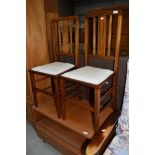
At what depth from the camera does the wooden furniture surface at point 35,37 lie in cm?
153

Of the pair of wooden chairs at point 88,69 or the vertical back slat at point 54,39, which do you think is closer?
the pair of wooden chairs at point 88,69

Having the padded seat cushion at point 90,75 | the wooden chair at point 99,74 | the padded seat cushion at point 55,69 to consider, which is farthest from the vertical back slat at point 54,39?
the padded seat cushion at point 90,75

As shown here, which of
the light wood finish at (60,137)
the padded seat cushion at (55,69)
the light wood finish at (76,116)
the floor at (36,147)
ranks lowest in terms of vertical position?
the floor at (36,147)

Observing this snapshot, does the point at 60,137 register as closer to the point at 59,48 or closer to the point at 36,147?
the point at 36,147

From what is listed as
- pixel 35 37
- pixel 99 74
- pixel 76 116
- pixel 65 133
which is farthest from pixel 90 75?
pixel 35 37

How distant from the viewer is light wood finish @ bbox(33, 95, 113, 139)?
129cm

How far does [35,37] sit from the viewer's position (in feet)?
5.31

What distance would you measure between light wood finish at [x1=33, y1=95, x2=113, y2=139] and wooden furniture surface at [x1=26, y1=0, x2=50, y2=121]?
0.23 metres

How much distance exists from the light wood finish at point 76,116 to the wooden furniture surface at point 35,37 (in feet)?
0.75

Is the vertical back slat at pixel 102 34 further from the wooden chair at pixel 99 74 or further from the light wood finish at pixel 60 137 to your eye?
the light wood finish at pixel 60 137

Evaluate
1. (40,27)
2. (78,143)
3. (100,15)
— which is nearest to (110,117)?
(78,143)

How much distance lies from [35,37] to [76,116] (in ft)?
3.02

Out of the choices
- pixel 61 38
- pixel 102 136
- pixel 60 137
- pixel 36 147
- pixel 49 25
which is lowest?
pixel 36 147

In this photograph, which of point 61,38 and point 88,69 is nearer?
point 88,69
